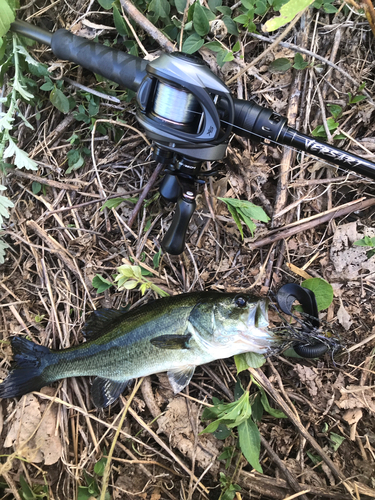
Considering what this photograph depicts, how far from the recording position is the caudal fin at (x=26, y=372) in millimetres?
2766

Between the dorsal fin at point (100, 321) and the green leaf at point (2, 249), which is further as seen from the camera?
the green leaf at point (2, 249)

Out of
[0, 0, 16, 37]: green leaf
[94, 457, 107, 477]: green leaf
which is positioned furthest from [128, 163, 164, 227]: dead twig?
[94, 457, 107, 477]: green leaf

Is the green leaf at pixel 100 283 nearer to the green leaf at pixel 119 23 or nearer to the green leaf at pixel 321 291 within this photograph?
the green leaf at pixel 321 291

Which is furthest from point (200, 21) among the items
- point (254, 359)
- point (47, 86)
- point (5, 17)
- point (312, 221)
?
point (254, 359)

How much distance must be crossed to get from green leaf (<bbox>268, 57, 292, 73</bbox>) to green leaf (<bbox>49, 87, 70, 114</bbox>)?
1.70 m

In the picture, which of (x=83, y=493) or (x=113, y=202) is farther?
(x=113, y=202)

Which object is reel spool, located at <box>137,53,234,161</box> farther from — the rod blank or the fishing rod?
the rod blank

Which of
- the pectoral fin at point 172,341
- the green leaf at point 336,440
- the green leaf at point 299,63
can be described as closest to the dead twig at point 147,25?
the green leaf at point 299,63

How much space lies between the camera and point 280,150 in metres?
2.67

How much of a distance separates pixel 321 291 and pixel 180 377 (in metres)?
1.25

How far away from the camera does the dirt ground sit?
256cm

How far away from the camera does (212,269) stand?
2760 mm

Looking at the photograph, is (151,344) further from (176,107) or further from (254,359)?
(176,107)

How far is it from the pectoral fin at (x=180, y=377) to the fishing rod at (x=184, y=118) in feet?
2.99
